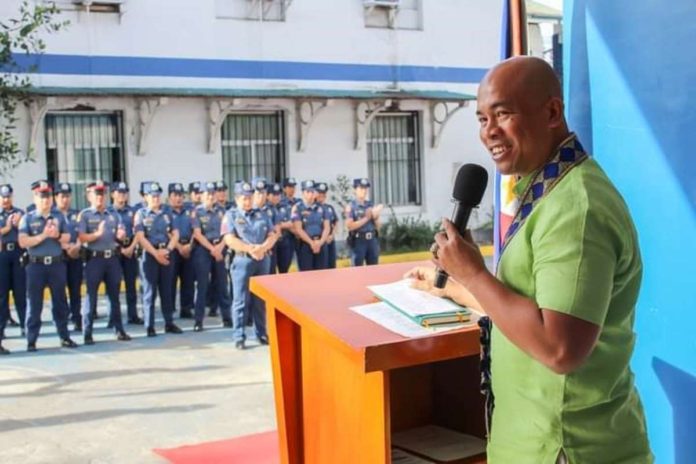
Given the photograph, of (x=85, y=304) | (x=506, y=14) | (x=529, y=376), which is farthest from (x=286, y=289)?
(x=85, y=304)

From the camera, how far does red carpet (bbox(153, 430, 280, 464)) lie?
14.5 feet

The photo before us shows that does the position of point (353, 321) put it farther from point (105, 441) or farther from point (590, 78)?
point (105, 441)

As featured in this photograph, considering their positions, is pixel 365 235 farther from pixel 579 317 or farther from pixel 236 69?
pixel 579 317

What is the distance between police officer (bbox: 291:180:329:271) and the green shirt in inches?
328

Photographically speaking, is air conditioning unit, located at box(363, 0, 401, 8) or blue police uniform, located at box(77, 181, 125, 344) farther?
air conditioning unit, located at box(363, 0, 401, 8)

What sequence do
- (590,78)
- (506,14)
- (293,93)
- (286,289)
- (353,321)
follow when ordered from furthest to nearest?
(293,93)
(506,14)
(590,78)
(286,289)
(353,321)

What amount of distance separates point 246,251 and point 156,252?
1505 millimetres

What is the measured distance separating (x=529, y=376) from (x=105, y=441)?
405cm

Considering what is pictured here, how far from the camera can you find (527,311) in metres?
1.41

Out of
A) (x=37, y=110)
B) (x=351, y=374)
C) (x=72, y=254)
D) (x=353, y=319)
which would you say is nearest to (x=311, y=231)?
(x=72, y=254)

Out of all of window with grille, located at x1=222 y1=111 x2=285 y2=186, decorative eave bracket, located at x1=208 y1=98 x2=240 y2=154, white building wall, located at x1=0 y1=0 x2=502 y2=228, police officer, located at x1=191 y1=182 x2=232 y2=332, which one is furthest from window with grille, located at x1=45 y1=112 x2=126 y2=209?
police officer, located at x1=191 y1=182 x2=232 y2=332

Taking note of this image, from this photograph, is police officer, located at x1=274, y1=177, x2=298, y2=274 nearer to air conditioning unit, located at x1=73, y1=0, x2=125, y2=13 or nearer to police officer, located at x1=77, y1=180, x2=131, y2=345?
police officer, located at x1=77, y1=180, x2=131, y2=345

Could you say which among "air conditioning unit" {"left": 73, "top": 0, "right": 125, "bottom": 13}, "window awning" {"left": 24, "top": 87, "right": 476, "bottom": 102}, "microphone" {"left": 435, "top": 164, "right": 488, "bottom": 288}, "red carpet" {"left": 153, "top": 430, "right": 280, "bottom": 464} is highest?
"air conditioning unit" {"left": 73, "top": 0, "right": 125, "bottom": 13}

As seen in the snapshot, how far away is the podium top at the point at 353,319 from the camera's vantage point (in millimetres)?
Result: 1950
